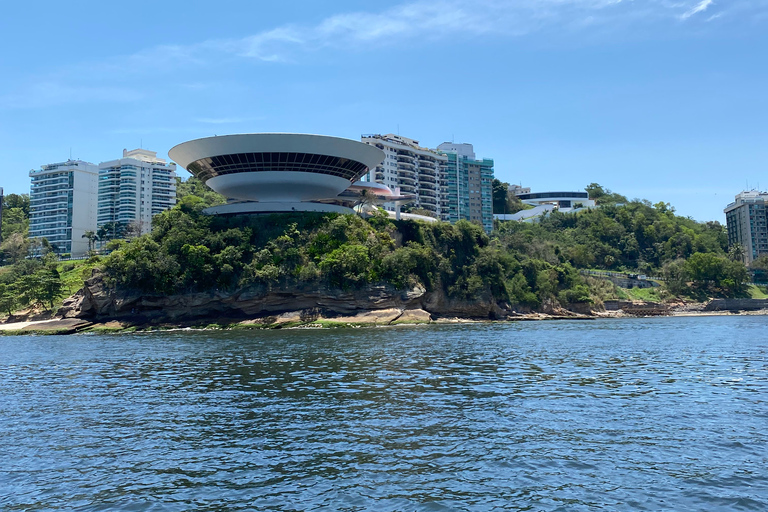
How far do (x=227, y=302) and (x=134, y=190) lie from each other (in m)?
92.5

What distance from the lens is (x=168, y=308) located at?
66312 mm

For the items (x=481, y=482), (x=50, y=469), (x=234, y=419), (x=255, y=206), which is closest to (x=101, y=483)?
(x=50, y=469)

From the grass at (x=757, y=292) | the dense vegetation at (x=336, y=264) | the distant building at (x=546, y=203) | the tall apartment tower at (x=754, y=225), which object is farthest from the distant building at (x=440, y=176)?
the tall apartment tower at (x=754, y=225)

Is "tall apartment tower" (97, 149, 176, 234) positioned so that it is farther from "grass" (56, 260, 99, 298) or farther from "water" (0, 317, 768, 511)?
"water" (0, 317, 768, 511)

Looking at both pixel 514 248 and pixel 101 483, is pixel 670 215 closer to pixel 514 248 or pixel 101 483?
pixel 514 248

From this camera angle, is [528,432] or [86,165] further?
[86,165]

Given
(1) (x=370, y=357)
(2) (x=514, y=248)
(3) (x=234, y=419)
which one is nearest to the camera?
(3) (x=234, y=419)

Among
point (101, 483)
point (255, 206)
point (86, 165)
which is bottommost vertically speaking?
point (101, 483)

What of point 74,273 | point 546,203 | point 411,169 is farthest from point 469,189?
point 74,273

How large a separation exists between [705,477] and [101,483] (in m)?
11.2

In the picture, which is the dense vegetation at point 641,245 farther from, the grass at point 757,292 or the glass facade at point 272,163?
the glass facade at point 272,163

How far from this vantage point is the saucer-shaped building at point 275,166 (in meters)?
74.8

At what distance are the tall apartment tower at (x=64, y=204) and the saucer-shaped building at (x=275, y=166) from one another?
251 feet

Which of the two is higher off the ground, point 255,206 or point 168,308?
point 255,206
